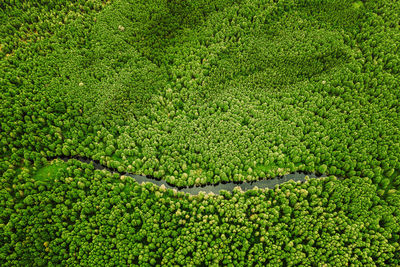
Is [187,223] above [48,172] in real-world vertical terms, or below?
below

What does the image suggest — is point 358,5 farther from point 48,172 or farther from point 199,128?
point 48,172

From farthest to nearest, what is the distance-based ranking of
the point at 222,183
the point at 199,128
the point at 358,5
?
the point at 358,5
the point at 199,128
the point at 222,183

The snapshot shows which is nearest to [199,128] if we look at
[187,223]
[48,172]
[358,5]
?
[187,223]

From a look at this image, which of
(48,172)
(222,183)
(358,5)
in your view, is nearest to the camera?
(48,172)

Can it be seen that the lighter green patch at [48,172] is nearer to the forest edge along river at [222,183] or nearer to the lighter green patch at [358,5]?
the forest edge along river at [222,183]

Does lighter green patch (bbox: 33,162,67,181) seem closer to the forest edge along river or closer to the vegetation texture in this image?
the vegetation texture
